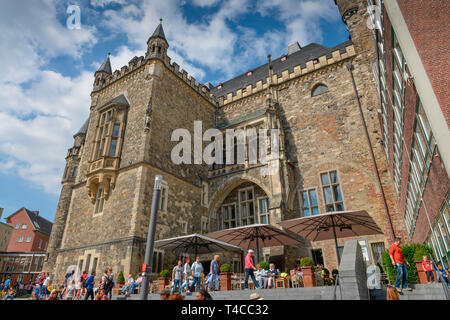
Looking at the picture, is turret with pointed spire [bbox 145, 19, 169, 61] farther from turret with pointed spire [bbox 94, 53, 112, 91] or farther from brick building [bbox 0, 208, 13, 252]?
brick building [bbox 0, 208, 13, 252]

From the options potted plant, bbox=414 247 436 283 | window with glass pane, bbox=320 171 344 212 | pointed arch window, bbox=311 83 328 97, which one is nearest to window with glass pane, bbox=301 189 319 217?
window with glass pane, bbox=320 171 344 212

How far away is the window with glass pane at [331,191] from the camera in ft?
52.3

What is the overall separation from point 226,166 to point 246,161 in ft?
5.77

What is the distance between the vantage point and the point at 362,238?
14727 millimetres

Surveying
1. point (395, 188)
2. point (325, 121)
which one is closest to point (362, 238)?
point (395, 188)

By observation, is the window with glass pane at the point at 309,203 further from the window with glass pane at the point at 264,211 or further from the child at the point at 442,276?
the child at the point at 442,276

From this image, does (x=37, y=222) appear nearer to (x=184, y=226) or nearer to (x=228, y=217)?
(x=184, y=226)

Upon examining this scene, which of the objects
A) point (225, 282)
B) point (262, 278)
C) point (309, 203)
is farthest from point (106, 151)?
point (309, 203)

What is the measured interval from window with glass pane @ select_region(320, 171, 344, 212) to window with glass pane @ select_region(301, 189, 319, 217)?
1.92 feet

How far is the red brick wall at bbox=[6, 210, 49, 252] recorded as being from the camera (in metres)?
45.0

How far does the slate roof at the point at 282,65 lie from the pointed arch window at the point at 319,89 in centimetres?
187

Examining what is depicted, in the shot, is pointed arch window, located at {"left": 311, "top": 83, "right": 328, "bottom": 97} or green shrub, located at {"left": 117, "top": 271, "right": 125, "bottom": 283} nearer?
green shrub, located at {"left": 117, "top": 271, "right": 125, "bottom": 283}

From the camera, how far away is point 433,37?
7.69 m

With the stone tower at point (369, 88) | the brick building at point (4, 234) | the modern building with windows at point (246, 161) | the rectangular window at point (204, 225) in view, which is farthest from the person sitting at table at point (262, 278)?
the brick building at point (4, 234)
